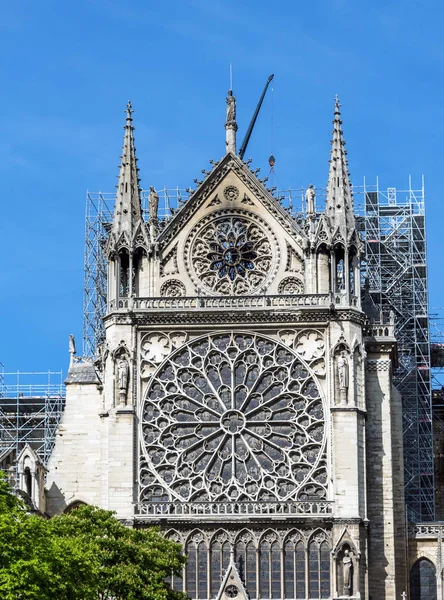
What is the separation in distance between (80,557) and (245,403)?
47.5ft

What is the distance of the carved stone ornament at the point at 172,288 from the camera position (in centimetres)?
6150

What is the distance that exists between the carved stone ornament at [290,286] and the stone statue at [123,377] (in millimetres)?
5539

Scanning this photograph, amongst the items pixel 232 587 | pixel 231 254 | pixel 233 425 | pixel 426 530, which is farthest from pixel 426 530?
pixel 231 254

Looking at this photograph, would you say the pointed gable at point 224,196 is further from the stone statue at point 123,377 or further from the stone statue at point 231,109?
the stone statue at point 123,377

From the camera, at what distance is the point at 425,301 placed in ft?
228

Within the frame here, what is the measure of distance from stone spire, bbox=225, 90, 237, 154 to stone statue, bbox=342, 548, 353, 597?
45.9 ft

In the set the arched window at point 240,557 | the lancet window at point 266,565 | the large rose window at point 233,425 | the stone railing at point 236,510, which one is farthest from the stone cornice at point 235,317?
the arched window at point 240,557

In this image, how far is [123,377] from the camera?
196 feet

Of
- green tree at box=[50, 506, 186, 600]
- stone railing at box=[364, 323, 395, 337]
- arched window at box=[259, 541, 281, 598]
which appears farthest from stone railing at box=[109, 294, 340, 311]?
green tree at box=[50, 506, 186, 600]

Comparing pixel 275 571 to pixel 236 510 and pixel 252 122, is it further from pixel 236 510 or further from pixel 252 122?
pixel 252 122

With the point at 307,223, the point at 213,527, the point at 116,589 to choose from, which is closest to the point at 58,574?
the point at 116,589

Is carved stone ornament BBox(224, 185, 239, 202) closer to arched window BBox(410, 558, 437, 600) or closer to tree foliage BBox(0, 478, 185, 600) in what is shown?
tree foliage BBox(0, 478, 185, 600)

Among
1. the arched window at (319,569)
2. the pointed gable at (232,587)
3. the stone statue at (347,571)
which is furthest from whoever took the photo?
the arched window at (319,569)

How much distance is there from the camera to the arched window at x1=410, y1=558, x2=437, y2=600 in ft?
200
